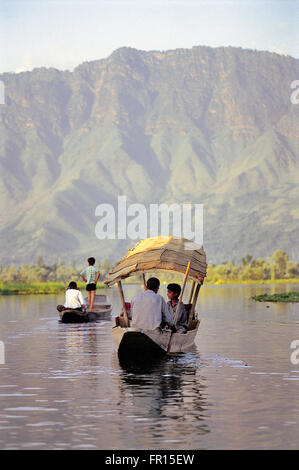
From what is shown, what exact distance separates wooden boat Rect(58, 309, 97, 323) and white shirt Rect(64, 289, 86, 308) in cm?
33

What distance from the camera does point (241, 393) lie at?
21.8 m

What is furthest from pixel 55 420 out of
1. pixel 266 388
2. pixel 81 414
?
pixel 266 388

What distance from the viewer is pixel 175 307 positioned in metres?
30.5

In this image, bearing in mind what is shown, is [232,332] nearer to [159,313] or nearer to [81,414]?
[159,313]

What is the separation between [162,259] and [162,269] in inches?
72.3

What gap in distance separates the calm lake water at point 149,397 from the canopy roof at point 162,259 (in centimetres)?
261

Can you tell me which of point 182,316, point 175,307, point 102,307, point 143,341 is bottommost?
point 143,341

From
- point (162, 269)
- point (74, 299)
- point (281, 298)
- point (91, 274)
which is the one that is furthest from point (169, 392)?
point (281, 298)

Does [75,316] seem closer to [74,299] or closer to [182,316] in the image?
[74,299]

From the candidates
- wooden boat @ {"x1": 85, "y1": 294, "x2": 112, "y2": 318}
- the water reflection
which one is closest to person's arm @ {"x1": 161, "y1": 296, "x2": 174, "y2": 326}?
the water reflection

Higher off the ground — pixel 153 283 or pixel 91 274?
pixel 91 274
